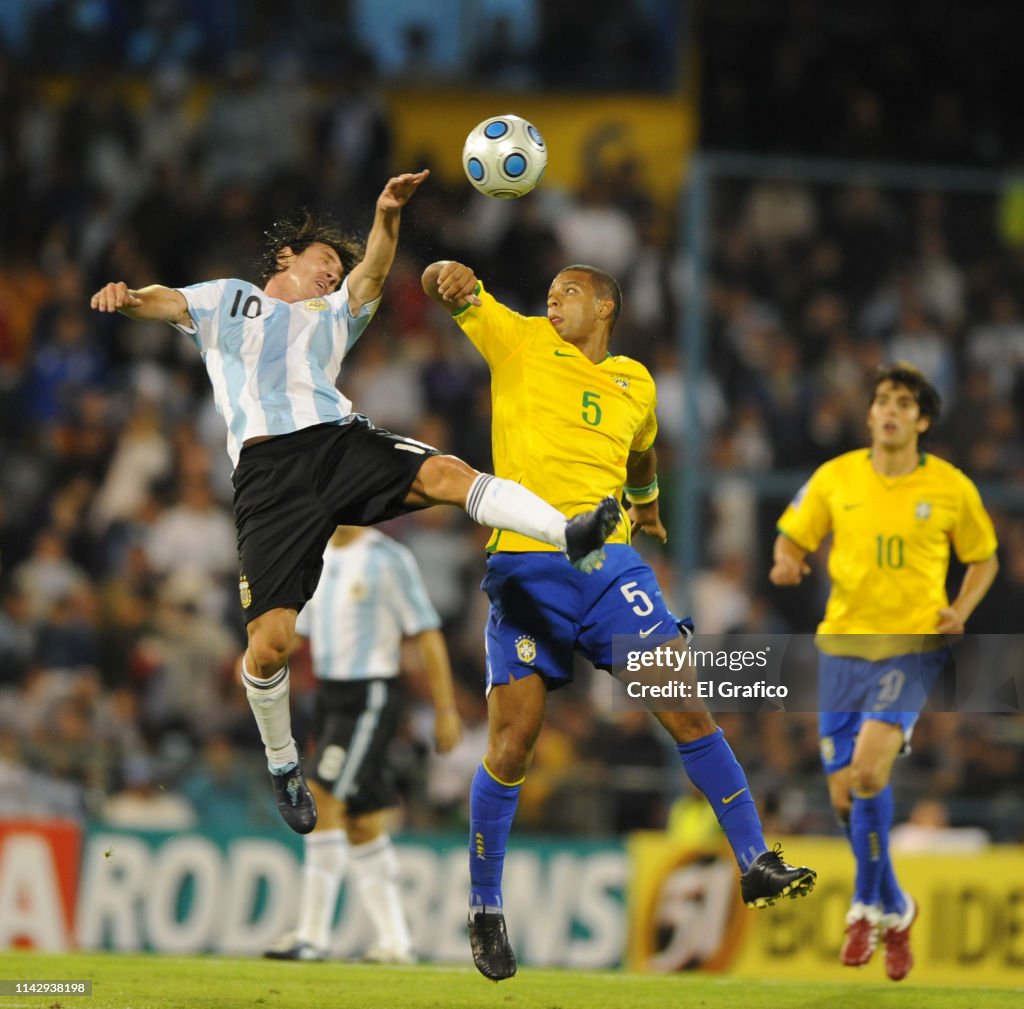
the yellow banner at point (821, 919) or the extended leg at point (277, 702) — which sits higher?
the extended leg at point (277, 702)

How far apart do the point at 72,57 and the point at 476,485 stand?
41.0ft

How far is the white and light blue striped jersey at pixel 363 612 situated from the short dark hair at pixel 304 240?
253 cm

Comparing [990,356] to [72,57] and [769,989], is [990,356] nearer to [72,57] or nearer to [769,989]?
[769,989]

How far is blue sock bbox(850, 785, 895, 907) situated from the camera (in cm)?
938

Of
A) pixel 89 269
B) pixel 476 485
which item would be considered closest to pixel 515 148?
pixel 476 485

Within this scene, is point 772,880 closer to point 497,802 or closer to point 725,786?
point 725,786

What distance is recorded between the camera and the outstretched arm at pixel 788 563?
9.68m

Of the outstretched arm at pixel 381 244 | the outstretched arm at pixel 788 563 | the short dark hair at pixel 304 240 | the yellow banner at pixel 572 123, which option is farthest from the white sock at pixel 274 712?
the yellow banner at pixel 572 123

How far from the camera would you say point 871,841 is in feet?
30.8

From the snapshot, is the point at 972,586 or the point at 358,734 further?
the point at 358,734

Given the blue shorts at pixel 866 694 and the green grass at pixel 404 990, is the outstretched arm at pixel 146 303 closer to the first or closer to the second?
the green grass at pixel 404 990

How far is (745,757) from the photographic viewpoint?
13438mm

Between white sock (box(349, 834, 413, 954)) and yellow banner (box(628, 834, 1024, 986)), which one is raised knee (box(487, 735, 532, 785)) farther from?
yellow banner (box(628, 834, 1024, 986))

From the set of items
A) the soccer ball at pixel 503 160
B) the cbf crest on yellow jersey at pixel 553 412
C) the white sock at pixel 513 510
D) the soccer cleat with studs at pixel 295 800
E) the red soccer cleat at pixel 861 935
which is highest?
the soccer ball at pixel 503 160
